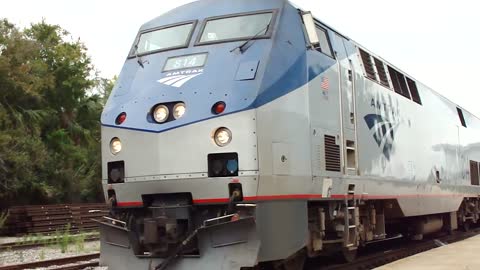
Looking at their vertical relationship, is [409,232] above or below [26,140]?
below

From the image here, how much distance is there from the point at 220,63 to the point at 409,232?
8144 mm

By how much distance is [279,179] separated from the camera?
7047 mm

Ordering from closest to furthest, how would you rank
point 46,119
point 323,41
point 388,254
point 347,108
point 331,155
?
1. point 331,155
2. point 323,41
3. point 347,108
4. point 388,254
5. point 46,119

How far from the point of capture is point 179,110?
7090 millimetres

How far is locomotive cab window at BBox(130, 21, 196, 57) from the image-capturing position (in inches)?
318

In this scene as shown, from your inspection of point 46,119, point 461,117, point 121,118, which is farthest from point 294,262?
point 46,119

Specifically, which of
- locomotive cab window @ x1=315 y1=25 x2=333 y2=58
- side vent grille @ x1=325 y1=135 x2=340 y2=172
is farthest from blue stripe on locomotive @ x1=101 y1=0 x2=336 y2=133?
side vent grille @ x1=325 y1=135 x2=340 y2=172

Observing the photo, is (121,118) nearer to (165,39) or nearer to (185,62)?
(185,62)

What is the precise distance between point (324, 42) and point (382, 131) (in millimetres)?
2329

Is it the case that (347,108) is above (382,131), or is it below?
above

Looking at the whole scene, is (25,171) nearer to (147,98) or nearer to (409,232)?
(409,232)

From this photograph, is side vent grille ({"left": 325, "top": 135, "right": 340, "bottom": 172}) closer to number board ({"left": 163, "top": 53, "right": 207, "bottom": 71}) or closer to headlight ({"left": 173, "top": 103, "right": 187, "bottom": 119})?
number board ({"left": 163, "top": 53, "right": 207, "bottom": 71})

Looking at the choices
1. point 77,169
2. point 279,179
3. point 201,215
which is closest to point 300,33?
point 279,179

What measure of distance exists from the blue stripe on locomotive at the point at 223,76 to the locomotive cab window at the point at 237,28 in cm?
10
